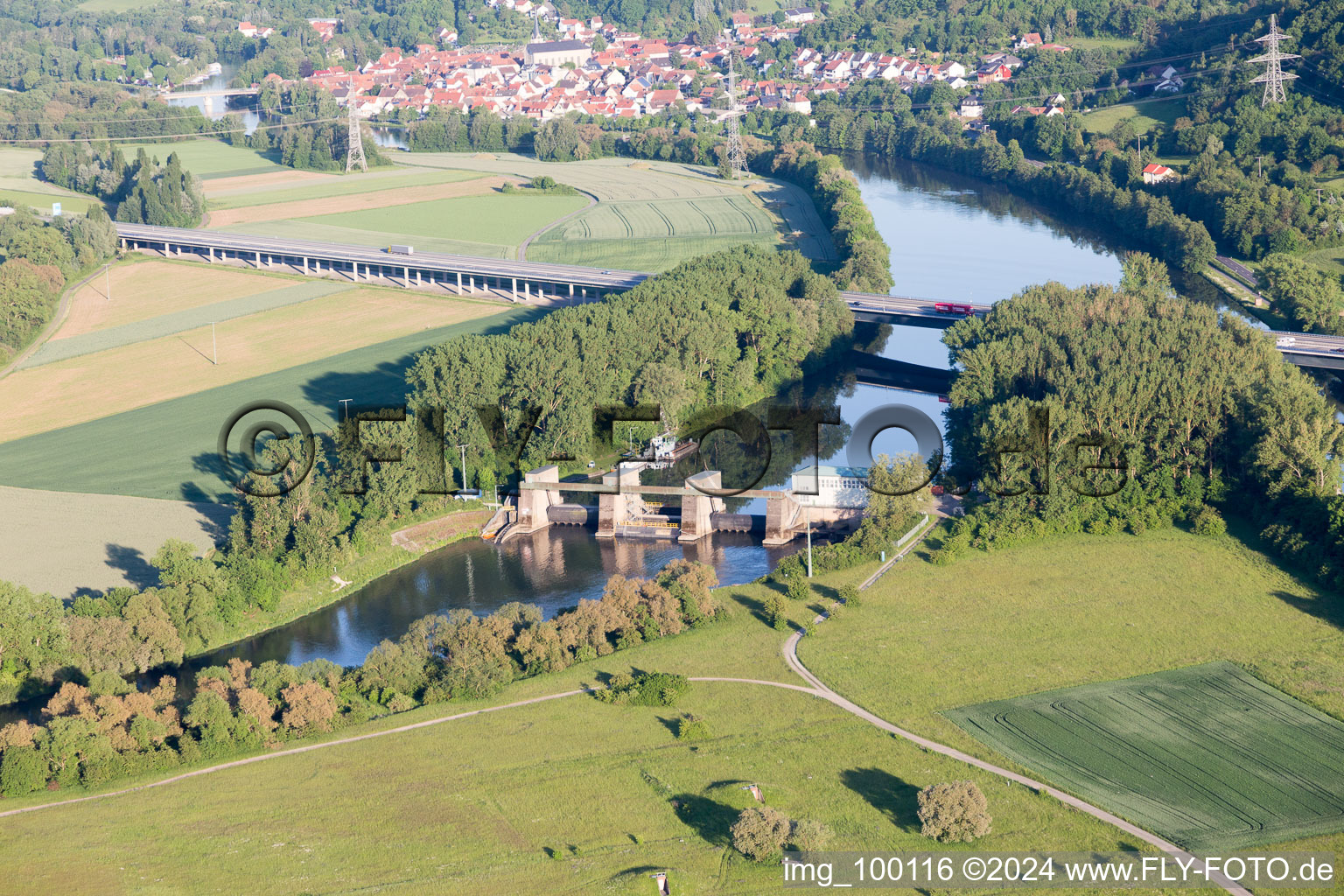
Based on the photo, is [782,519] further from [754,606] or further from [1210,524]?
[1210,524]

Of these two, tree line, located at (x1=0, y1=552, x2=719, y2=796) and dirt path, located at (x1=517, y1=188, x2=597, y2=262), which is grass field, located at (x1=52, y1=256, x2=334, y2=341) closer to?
dirt path, located at (x1=517, y1=188, x2=597, y2=262)

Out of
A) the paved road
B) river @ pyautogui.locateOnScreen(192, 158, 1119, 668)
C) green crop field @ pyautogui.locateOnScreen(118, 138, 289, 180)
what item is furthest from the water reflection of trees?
green crop field @ pyautogui.locateOnScreen(118, 138, 289, 180)

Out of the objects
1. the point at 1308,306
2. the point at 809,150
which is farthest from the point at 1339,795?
the point at 809,150

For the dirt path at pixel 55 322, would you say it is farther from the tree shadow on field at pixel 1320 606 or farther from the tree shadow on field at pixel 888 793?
the tree shadow on field at pixel 1320 606

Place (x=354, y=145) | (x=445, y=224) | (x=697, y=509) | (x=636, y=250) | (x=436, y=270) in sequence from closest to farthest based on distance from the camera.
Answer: (x=697, y=509) → (x=436, y=270) → (x=636, y=250) → (x=445, y=224) → (x=354, y=145)

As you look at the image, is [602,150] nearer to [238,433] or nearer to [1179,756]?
[238,433]

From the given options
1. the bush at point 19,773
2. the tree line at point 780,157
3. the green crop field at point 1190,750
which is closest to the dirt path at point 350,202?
the tree line at point 780,157

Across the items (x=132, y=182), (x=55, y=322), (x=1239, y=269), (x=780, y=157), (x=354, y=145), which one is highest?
(x=354, y=145)

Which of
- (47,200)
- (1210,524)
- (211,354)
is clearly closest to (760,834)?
(1210,524)
